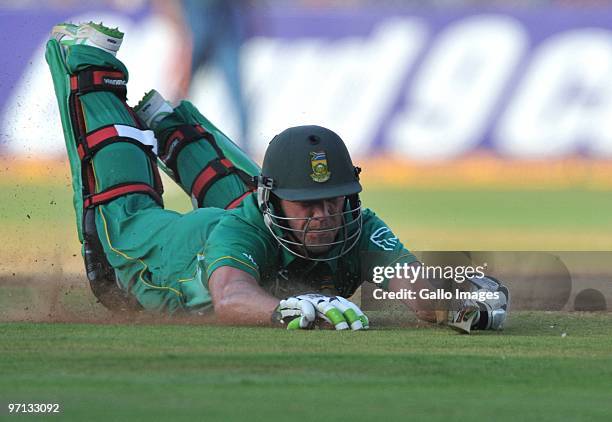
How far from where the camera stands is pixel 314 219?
5.53 metres

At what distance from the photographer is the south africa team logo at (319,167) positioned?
216 inches

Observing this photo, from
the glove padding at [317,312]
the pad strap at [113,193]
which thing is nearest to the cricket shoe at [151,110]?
the pad strap at [113,193]

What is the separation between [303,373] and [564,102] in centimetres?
728

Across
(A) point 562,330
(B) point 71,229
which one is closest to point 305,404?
(A) point 562,330

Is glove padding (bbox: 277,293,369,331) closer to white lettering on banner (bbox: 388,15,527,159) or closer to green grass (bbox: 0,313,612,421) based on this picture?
green grass (bbox: 0,313,612,421)

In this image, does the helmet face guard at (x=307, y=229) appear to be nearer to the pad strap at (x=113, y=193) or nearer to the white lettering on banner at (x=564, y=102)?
the pad strap at (x=113, y=193)

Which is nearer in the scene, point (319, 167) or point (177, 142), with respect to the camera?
point (319, 167)

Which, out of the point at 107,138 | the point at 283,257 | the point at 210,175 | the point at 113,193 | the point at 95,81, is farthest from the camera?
the point at 210,175

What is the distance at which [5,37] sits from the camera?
10867 millimetres

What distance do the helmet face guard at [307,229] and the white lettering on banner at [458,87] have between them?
514 centimetres

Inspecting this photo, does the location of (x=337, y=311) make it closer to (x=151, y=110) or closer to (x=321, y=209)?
(x=321, y=209)

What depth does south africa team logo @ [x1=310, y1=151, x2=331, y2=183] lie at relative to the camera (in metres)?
5.50

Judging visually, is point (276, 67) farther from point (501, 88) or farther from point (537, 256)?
point (537, 256)

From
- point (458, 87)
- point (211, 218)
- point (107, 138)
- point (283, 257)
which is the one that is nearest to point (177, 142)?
point (107, 138)
